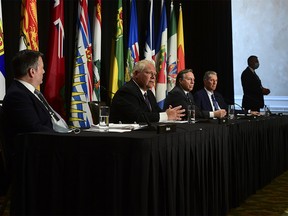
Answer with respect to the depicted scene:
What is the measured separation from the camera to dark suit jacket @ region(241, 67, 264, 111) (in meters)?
7.98

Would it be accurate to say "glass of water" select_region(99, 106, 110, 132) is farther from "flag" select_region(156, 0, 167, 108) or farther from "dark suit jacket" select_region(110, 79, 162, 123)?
"flag" select_region(156, 0, 167, 108)

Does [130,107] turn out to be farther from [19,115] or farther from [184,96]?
[19,115]

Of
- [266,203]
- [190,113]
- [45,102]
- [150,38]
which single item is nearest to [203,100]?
[150,38]

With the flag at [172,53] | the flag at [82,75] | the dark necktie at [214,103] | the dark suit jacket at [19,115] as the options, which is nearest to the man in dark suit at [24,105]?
the dark suit jacket at [19,115]

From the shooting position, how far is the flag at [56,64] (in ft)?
18.2

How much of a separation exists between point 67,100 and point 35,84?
8.74 feet

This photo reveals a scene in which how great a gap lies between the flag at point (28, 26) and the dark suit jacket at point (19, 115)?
1751 mm

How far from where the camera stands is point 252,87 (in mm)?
8023

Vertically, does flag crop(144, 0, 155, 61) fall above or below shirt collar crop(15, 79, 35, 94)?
above

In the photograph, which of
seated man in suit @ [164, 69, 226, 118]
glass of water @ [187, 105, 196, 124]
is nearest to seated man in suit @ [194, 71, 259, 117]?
seated man in suit @ [164, 69, 226, 118]

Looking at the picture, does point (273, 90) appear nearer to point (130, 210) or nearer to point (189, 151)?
point (189, 151)

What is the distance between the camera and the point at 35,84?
3551 millimetres

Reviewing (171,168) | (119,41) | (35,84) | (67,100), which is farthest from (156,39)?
(171,168)

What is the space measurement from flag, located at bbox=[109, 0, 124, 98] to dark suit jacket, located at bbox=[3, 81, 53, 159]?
3235 mm
